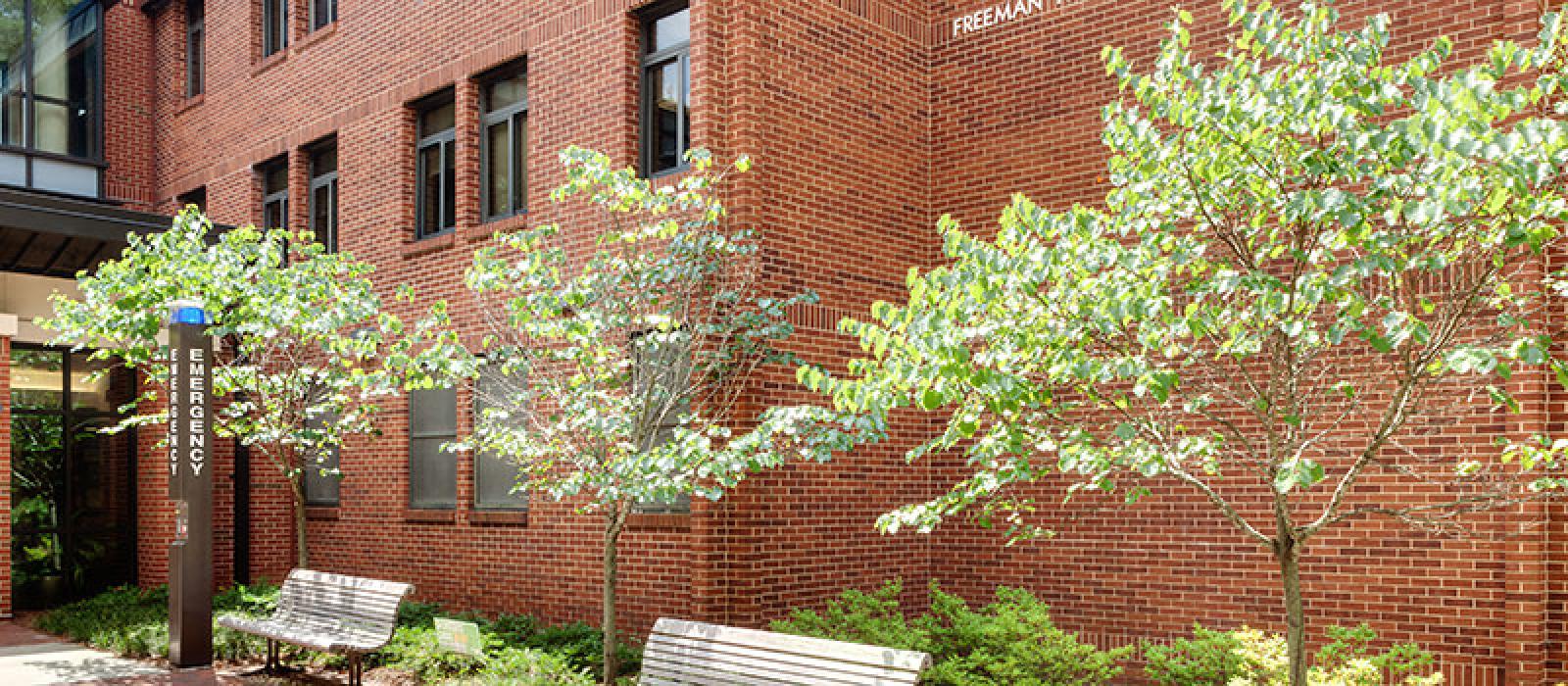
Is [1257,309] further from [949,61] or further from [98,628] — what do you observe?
[98,628]

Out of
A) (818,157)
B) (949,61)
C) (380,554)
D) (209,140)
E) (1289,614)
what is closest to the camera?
(1289,614)

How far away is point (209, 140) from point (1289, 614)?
16.9 meters

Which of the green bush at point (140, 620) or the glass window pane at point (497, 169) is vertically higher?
the glass window pane at point (497, 169)

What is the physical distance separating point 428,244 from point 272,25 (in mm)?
5611

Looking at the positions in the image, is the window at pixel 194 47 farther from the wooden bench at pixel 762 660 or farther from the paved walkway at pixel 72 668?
the wooden bench at pixel 762 660

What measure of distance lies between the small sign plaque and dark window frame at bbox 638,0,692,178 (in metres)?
4.29

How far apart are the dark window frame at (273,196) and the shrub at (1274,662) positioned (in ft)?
41.9

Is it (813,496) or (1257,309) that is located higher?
(1257,309)

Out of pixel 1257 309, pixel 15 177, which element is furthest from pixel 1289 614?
pixel 15 177

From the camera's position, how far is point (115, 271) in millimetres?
11742

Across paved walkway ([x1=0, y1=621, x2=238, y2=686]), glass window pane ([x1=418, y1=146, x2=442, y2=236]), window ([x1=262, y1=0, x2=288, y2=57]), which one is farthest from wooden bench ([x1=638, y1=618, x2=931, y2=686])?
window ([x1=262, y1=0, x2=288, y2=57])

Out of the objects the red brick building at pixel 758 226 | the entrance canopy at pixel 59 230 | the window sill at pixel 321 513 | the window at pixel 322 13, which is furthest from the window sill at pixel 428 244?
the window at pixel 322 13

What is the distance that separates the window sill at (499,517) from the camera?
12.7 m

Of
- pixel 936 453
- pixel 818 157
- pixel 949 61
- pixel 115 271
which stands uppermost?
pixel 949 61
